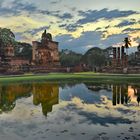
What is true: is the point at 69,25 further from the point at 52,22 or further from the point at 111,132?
the point at 111,132

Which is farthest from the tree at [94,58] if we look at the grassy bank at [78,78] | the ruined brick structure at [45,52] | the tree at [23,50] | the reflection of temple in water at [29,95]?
the reflection of temple in water at [29,95]

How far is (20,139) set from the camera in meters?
11.0

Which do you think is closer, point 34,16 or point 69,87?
point 69,87

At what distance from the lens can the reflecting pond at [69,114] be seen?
1162cm

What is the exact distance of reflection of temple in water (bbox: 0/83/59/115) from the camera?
57.1ft

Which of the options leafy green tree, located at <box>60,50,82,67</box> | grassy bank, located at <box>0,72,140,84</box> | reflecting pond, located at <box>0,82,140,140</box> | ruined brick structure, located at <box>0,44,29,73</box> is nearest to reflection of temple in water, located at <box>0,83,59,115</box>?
reflecting pond, located at <box>0,82,140,140</box>

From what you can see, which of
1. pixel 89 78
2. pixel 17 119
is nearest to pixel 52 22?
pixel 89 78

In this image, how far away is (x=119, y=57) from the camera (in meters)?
32.8

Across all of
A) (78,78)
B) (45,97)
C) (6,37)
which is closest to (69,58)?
(78,78)

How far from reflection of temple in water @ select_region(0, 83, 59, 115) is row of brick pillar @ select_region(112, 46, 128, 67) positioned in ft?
30.8

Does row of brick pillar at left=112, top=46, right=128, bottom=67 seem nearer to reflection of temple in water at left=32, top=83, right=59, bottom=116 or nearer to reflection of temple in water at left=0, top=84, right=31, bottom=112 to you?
reflection of temple in water at left=32, top=83, right=59, bottom=116

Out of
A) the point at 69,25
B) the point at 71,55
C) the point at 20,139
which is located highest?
the point at 69,25

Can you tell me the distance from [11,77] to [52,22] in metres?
5.82

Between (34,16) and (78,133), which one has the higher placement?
(34,16)
